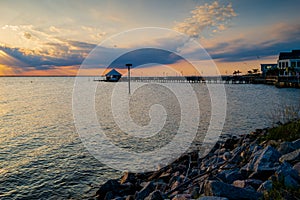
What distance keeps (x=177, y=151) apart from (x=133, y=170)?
3301mm

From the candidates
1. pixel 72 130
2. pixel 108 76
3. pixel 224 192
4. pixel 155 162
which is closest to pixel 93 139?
pixel 72 130

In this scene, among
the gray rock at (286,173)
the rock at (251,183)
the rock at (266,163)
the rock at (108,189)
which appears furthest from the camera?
the rock at (108,189)

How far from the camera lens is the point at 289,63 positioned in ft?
220

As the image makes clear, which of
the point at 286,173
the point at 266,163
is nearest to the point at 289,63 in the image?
the point at 266,163

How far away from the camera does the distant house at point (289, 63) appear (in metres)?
63.6

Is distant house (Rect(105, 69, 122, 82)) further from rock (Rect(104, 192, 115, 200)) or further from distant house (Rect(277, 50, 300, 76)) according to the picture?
rock (Rect(104, 192, 115, 200))

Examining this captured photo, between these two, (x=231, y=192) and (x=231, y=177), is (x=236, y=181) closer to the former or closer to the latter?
(x=231, y=177)

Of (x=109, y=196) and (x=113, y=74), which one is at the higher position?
(x=113, y=74)

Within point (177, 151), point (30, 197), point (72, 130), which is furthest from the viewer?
point (72, 130)

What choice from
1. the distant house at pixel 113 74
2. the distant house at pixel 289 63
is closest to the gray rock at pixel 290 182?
the distant house at pixel 289 63

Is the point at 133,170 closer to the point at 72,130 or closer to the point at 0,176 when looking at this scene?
the point at 0,176

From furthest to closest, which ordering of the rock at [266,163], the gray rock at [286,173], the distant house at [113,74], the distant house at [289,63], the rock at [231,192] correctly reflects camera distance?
the distant house at [113,74] → the distant house at [289,63] → the rock at [266,163] → the gray rock at [286,173] → the rock at [231,192]

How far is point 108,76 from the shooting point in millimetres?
124438

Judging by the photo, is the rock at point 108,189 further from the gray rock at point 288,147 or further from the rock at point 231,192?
the gray rock at point 288,147
